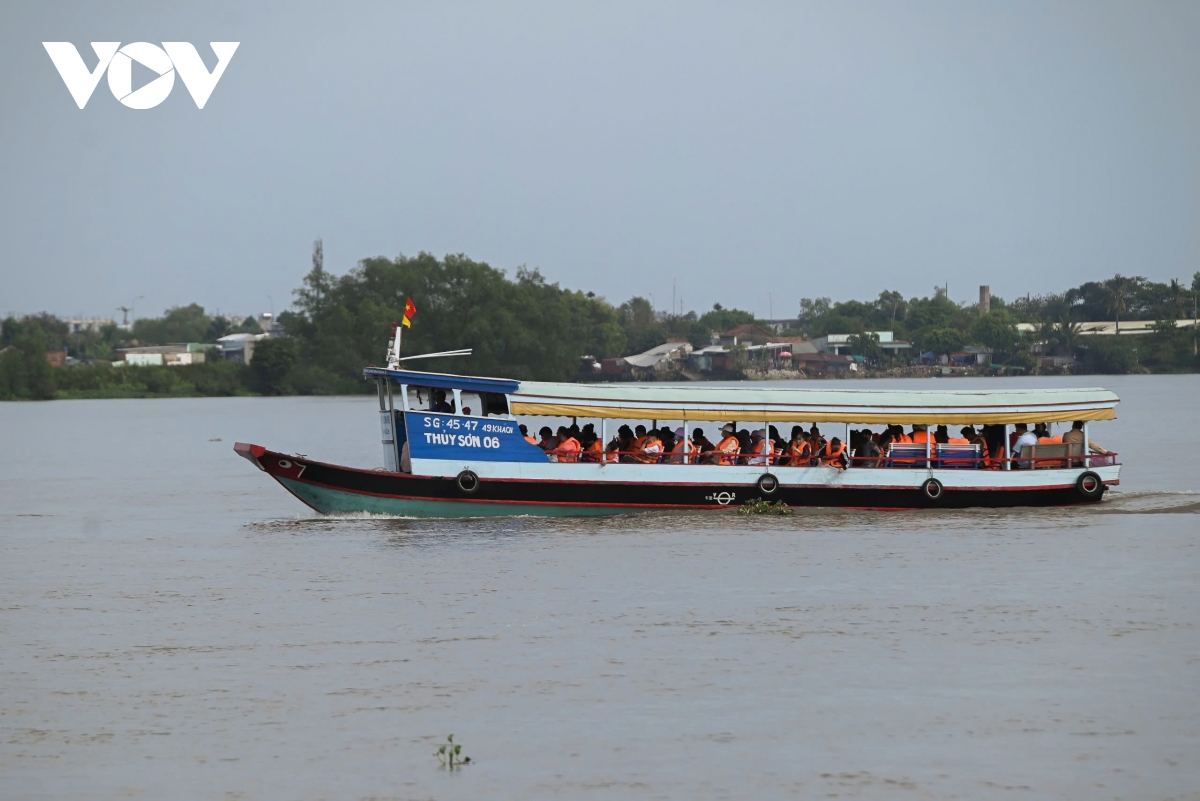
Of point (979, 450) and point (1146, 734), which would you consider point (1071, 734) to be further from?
point (979, 450)

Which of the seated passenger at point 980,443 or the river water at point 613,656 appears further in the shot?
the seated passenger at point 980,443

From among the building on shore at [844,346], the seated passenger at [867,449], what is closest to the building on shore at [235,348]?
the building on shore at [844,346]

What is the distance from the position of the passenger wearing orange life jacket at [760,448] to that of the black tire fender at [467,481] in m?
4.53

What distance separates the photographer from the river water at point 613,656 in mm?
11734

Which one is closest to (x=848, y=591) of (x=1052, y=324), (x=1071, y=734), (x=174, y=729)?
(x=1071, y=734)

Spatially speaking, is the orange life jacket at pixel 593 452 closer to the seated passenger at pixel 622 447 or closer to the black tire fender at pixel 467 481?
the seated passenger at pixel 622 447

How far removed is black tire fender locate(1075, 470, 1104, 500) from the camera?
2589cm

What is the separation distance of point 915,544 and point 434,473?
7530mm

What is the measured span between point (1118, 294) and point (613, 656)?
162812mm

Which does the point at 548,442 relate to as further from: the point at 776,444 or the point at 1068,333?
the point at 1068,333

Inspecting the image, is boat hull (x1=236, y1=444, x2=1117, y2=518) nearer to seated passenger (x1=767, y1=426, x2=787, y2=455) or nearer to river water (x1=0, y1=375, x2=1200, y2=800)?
river water (x1=0, y1=375, x2=1200, y2=800)

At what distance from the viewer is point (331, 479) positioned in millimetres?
25047

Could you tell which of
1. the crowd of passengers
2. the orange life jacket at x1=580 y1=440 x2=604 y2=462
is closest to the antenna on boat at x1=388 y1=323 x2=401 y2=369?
the crowd of passengers

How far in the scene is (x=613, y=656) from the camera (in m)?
15.7
